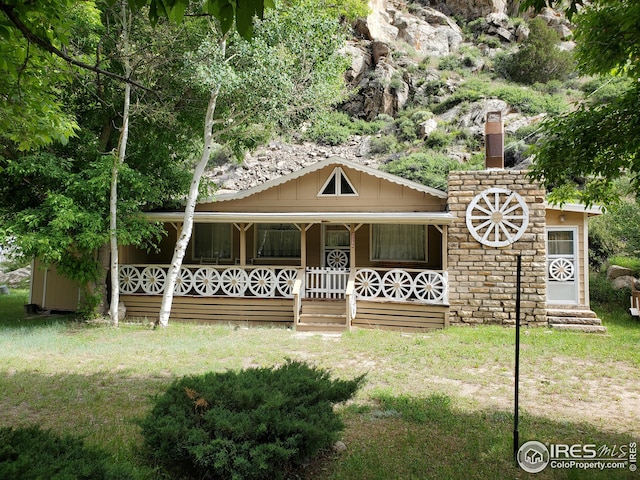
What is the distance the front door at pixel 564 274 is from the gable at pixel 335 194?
Answer: 3.43m

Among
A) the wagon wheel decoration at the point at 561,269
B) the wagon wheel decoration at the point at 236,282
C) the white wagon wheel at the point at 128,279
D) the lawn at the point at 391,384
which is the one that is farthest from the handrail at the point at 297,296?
the wagon wheel decoration at the point at 561,269

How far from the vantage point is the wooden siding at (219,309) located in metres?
11.6

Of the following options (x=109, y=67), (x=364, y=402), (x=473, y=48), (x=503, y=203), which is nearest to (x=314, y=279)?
(x=503, y=203)

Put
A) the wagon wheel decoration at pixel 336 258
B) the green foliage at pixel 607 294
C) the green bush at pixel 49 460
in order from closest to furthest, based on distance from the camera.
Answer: the green bush at pixel 49 460, the wagon wheel decoration at pixel 336 258, the green foliage at pixel 607 294

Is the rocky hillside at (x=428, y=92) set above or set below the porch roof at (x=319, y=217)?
above

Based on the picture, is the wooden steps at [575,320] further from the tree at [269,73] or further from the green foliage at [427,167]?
the green foliage at [427,167]

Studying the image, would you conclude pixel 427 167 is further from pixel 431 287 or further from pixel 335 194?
pixel 431 287

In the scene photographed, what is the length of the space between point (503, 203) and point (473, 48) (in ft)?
112

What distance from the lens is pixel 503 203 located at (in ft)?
36.7

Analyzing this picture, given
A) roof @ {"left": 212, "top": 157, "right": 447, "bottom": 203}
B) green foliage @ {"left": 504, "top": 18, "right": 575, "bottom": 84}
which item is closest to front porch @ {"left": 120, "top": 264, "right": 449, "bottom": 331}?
roof @ {"left": 212, "top": 157, "right": 447, "bottom": 203}

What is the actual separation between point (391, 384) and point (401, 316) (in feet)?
15.7

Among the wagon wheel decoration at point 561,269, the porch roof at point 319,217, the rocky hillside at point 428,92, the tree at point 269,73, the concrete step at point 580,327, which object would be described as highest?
the rocky hillside at point 428,92

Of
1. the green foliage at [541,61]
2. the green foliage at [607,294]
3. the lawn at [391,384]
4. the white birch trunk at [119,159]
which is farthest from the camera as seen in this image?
the green foliage at [541,61]

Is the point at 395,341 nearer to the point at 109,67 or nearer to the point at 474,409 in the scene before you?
the point at 474,409
